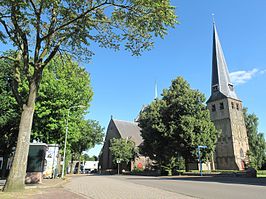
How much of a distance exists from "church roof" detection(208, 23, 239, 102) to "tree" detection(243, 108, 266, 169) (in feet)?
25.0

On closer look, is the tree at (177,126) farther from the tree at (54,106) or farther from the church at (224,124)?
the church at (224,124)

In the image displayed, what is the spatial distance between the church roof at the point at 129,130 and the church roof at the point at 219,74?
22.9m

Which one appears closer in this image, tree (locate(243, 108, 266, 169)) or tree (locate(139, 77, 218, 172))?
tree (locate(139, 77, 218, 172))

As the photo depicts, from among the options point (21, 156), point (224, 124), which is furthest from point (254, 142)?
point (21, 156)

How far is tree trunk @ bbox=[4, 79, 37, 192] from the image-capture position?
9.91 metres

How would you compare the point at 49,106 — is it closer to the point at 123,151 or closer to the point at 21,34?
the point at 21,34

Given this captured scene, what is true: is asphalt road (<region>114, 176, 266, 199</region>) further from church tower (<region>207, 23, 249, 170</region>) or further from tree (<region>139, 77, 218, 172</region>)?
church tower (<region>207, 23, 249, 170</region>)

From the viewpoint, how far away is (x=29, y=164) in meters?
16.8

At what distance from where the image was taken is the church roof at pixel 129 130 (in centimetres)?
6333

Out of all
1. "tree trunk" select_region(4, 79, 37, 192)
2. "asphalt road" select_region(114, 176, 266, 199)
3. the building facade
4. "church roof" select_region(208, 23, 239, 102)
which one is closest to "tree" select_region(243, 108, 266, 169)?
"church roof" select_region(208, 23, 239, 102)

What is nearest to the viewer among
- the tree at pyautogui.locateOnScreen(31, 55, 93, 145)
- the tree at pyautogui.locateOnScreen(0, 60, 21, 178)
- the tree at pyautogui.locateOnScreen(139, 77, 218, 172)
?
the tree at pyautogui.locateOnScreen(31, 55, 93, 145)

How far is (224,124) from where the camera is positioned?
59.5 metres

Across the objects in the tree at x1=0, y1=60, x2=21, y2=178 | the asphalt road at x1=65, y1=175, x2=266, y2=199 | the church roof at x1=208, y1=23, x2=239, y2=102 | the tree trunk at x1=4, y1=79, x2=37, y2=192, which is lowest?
the asphalt road at x1=65, y1=175, x2=266, y2=199

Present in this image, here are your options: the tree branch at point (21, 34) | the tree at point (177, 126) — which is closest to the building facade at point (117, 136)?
the tree at point (177, 126)
